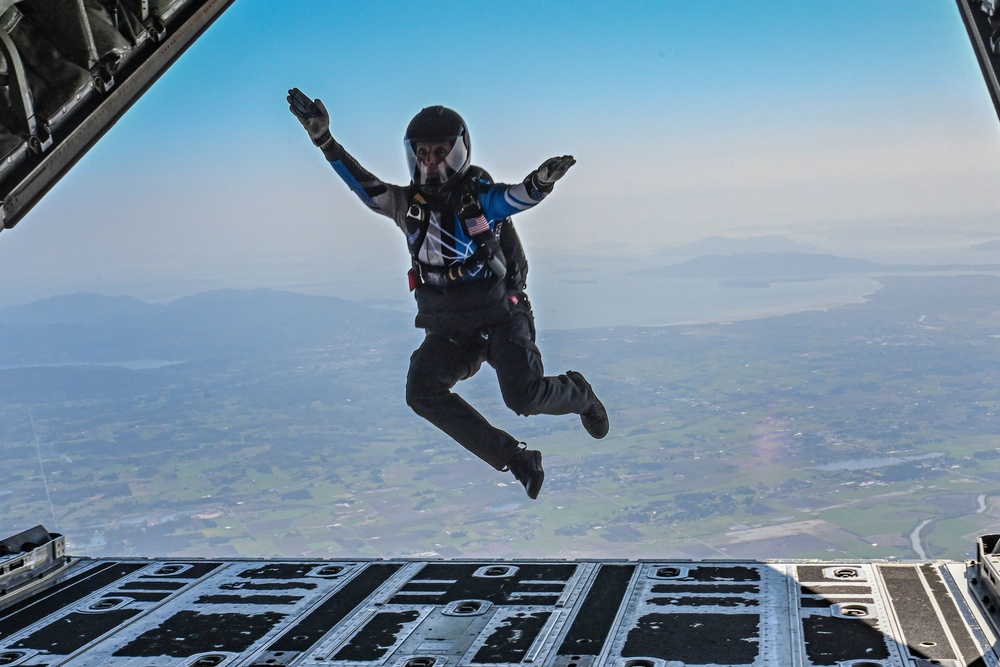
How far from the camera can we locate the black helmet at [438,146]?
8961 mm

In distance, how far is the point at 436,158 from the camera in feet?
29.5

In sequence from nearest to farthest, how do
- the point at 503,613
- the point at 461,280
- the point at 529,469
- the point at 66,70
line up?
the point at 461,280 < the point at 529,469 < the point at 66,70 < the point at 503,613

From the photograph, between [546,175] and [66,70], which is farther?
[66,70]

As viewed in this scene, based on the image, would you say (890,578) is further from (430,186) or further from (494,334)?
(430,186)

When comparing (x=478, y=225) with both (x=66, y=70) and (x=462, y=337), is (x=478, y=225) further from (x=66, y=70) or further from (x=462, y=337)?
(x=66, y=70)

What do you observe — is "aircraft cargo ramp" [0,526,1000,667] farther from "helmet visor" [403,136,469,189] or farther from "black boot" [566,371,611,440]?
"helmet visor" [403,136,469,189]

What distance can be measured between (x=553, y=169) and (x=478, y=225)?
93 cm

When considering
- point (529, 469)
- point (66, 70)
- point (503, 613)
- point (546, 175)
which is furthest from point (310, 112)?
point (503, 613)

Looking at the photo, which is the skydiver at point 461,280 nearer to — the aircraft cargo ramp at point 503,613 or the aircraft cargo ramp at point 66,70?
the aircraft cargo ramp at point 66,70

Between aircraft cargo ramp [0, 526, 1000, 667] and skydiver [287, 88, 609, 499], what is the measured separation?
1.95m

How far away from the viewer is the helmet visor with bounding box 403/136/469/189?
897 centimetres

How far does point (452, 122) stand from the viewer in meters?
9.00

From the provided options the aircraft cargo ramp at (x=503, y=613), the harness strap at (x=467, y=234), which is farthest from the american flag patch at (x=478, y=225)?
the aircraft cargo ramp at (x=503, y=613)

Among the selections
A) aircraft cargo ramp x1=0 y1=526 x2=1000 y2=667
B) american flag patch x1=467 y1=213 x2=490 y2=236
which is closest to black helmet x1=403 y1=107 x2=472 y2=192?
american flag patch x1=467 y1=213 x2=490 y2=236
